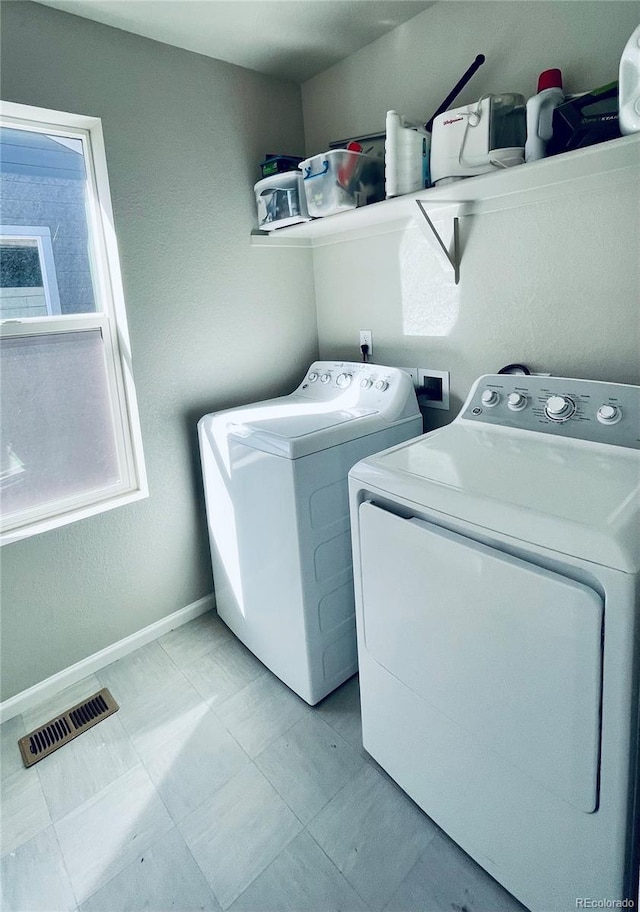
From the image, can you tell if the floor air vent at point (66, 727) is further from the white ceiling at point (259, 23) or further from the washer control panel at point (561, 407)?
the white ceiling at point (259, 23)

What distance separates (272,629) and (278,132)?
2092mm

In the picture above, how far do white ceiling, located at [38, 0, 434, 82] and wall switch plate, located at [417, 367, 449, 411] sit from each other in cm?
124

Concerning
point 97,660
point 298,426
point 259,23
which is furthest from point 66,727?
point 259,23

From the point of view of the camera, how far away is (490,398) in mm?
1537

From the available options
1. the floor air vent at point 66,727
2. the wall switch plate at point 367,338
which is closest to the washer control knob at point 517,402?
the wall switch plate at point 367,338

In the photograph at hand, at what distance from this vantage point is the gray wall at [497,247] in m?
1.42

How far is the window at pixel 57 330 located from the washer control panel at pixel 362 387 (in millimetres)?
775

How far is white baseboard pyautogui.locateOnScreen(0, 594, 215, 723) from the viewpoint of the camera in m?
1.82

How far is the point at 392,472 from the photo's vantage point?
47.6 inches

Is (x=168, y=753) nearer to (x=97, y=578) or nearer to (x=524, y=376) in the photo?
(x=97, y=578)

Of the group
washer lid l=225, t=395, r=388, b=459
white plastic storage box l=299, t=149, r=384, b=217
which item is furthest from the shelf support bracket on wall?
washer lid l=225, t=395, r=388, b=459

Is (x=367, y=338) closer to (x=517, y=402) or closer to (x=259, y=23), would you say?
(x=517, y=402)

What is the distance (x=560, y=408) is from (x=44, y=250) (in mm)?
1760

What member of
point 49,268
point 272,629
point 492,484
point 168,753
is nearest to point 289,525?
point 272,629
